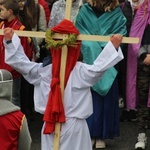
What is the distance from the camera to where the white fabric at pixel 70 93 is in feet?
14.9

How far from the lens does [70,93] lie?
180 inches

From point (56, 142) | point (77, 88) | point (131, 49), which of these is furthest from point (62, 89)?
point (131, 49)

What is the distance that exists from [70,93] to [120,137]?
91.8 inches

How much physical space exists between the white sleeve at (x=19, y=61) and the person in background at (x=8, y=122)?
74 cm

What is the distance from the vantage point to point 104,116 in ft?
20.0

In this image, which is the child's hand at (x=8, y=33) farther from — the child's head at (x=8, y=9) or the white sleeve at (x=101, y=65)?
the child's head at (x=8, y=9)

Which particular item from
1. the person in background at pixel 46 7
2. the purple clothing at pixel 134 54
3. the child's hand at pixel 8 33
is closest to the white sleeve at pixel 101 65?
the child's hand at pixel 8 33

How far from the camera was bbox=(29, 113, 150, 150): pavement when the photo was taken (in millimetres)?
6387

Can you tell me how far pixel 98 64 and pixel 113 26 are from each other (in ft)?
5.34

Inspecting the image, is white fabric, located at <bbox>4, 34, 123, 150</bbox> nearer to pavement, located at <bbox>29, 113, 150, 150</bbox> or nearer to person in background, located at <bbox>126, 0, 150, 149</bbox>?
person in background, located at <bbox>126, 0, 150, 149</bbox>

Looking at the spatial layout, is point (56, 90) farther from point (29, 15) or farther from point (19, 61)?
point (29, 15)

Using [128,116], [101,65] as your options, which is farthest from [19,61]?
[128,116]

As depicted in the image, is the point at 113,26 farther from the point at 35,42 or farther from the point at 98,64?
the point at 98,64

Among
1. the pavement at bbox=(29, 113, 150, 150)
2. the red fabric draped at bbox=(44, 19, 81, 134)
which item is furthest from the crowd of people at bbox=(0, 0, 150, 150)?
the pavement at bbox=(29, 113, 150, 150)
